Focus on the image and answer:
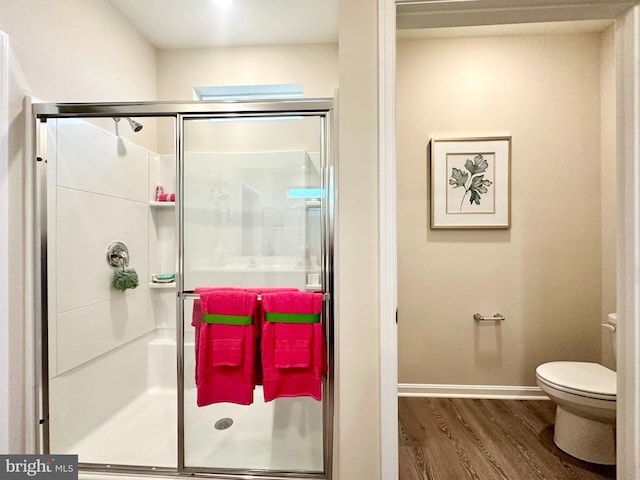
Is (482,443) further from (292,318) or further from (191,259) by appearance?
(191,259)

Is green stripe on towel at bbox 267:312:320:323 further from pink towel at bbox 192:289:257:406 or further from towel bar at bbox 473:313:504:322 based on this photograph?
towel bar at bbox 473:313:504:322

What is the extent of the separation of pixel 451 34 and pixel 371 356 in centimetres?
227

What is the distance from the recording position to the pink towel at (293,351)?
142cm

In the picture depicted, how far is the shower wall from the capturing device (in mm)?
1584

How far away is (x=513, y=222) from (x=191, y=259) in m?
2.18

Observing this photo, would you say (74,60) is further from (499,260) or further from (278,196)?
(499,260)

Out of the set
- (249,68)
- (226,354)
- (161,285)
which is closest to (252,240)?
(226,354)

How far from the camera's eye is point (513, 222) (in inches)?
88.6

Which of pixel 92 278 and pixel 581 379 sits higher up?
pixel 92 278

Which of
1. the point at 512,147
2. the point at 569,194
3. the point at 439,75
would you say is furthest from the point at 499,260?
the point at 439,75

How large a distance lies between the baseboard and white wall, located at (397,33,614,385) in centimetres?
5

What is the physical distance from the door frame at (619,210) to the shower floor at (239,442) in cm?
46

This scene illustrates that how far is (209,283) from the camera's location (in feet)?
5.25

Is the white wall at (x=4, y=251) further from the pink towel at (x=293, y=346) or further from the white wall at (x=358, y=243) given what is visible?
the white wall at (x=358, y=243)
